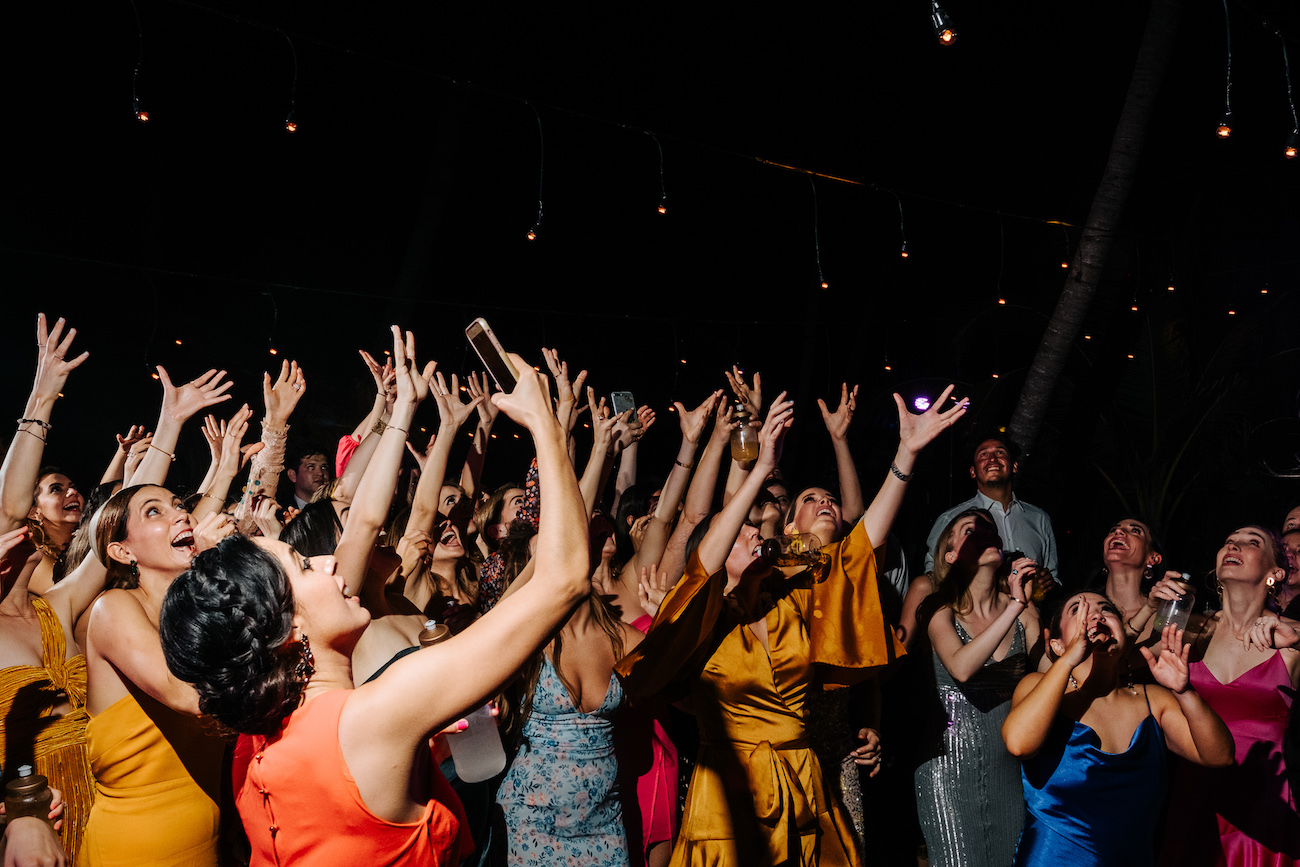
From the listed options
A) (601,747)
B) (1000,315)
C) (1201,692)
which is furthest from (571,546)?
(1000,315)

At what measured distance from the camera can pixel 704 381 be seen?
14.2m

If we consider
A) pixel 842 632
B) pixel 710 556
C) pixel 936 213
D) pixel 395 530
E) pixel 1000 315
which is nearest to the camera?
pixel 710 556

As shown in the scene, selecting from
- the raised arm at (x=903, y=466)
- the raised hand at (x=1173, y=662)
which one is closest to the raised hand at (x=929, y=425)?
the raised arm at (x=903, y=466)

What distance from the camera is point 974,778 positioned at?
3830mm

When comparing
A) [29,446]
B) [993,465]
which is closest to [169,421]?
[29,446]

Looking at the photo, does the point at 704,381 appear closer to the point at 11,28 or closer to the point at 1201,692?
the point at 11,28

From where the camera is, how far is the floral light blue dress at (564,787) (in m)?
3.12

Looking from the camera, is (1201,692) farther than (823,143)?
No

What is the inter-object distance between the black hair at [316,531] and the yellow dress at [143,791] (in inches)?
31.4

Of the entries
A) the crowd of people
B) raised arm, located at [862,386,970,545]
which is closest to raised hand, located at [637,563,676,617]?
the crowd of people

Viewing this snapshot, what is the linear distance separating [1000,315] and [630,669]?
7.90 m

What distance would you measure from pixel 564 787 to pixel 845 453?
84.3 inches

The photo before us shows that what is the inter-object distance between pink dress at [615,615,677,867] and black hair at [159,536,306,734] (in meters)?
2.13

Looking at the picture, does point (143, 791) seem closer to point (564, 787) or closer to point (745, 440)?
point (564, 787)
